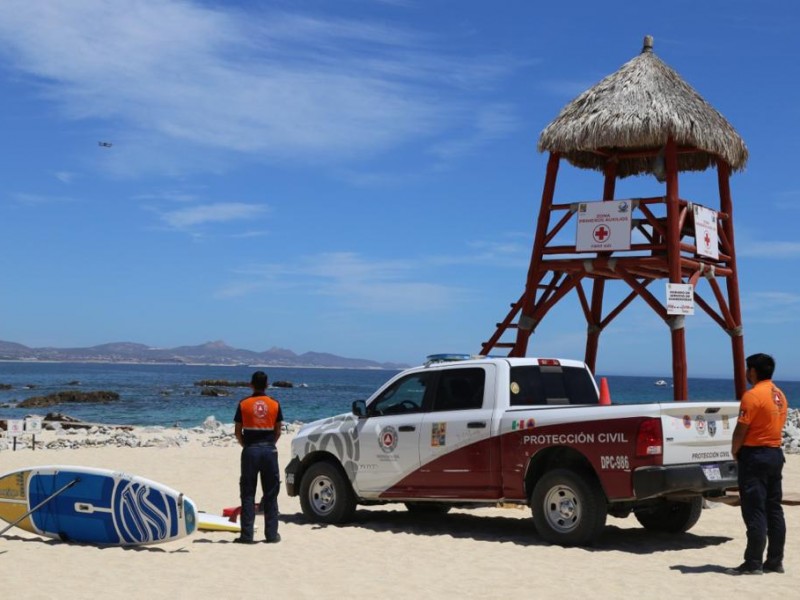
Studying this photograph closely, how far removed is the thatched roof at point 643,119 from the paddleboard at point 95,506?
9325 mm

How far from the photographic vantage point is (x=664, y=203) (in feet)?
53.4

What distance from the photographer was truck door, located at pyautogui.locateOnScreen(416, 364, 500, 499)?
37.5ft

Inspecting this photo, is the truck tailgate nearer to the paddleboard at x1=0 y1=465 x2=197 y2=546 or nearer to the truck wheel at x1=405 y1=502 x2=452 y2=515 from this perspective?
the truck wheel at x1=405 y1=502 x2=452 y2=515

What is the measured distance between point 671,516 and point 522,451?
2.16 m

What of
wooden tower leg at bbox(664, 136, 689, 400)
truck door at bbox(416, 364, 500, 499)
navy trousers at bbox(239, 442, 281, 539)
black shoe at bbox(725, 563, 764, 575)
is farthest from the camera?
wooden tower leg at bbox(664, 136, 689, 400)

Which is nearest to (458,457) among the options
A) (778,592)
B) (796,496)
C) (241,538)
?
(241,538)

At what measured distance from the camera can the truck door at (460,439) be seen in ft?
37.5

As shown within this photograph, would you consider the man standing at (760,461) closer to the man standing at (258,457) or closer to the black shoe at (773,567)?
the black shoe at (773,567)

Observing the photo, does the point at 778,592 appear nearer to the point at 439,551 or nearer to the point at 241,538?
the point at 439,551

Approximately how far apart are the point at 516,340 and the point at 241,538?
800 cm

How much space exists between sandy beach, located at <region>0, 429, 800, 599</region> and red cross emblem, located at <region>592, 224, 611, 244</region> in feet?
15.9

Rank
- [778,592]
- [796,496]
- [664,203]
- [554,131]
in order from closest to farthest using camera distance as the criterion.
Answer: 1. [778,592]
2. [796,496]
3. [664,203]
4. [554,131]

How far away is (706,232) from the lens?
17.0 m

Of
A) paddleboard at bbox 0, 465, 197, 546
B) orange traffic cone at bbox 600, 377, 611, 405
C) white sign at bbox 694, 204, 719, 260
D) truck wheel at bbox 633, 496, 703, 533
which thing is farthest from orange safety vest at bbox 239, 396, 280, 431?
white sign at bbox 694, 204, 719, 260
